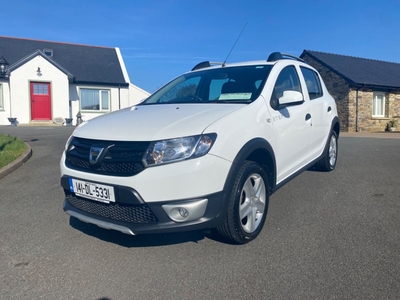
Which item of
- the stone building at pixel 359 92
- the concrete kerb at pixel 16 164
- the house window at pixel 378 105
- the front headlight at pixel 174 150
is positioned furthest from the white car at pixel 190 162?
the house window at pixel 378 105

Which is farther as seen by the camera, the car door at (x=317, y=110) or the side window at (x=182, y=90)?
the car door at (x=317, y=110)

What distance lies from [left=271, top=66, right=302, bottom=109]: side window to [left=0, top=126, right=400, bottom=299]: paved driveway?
132 centimetres

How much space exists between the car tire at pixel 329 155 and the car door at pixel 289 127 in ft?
3.60

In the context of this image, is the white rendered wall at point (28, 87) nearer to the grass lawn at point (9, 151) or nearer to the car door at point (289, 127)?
the grass lawn at point (9, 151)

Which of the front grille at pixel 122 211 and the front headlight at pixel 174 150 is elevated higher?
the front headlight at pixel 174 150

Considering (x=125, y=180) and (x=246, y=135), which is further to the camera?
(x=246, y=135)

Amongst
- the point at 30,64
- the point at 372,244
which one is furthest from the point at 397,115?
the point at 30,64

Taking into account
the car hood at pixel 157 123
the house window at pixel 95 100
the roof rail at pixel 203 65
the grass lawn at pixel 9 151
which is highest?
the house window at pixel 95 100

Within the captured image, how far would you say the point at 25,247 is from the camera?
3.23 m

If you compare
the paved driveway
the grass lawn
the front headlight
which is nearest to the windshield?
the front headlight

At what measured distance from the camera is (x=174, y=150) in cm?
268

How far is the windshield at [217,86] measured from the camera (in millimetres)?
3744

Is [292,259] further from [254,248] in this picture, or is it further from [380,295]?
[380,295]

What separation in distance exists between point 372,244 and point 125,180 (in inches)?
89.6
